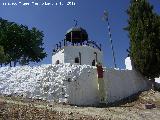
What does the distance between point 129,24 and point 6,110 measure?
18118 millimetres

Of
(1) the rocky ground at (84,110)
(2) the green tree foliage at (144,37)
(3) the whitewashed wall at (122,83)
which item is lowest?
(1) the rocky ground at (84,110)

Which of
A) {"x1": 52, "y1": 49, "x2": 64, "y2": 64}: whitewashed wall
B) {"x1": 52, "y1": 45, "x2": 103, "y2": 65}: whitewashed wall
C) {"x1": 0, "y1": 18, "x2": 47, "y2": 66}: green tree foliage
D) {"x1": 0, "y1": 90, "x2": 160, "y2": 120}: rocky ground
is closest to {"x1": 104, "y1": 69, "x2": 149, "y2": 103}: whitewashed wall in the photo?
{"x1": 0, "y1": 90, "x2": 160, "y2": 120}: rocky ground

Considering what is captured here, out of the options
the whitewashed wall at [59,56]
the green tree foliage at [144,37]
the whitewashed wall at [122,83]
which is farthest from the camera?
the whitewashed wall at [59,56]

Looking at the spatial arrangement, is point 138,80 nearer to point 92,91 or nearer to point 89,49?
point 92,91

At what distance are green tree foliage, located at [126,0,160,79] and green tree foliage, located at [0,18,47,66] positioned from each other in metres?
21.0

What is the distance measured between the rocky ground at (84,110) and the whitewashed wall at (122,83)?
789 mm

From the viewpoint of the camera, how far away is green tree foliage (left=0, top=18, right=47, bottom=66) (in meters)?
46.8

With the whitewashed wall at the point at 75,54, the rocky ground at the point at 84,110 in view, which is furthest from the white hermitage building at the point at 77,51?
the rocky ground at the point at 84,110

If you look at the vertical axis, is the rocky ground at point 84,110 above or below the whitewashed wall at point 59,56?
below

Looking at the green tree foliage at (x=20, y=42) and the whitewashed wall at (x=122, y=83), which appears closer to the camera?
the whitewashed wall at (x=122, y=83)

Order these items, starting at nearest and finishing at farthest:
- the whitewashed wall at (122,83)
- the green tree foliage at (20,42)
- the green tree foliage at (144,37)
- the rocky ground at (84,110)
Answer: the rocky ground at (84,110), the whitewashed wall at (122,83), the green tree foliage at (144,37), the green tree foliage at (20,42)

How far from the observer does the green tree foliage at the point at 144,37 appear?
29.1 meters

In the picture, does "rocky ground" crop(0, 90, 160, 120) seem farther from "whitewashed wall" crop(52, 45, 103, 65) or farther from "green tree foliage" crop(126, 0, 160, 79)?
"whitewashed wall" crop(52, 45, 103, 65)

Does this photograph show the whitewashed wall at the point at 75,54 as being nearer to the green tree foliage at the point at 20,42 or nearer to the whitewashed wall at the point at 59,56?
the whitewashed wall at the point at 59,56
